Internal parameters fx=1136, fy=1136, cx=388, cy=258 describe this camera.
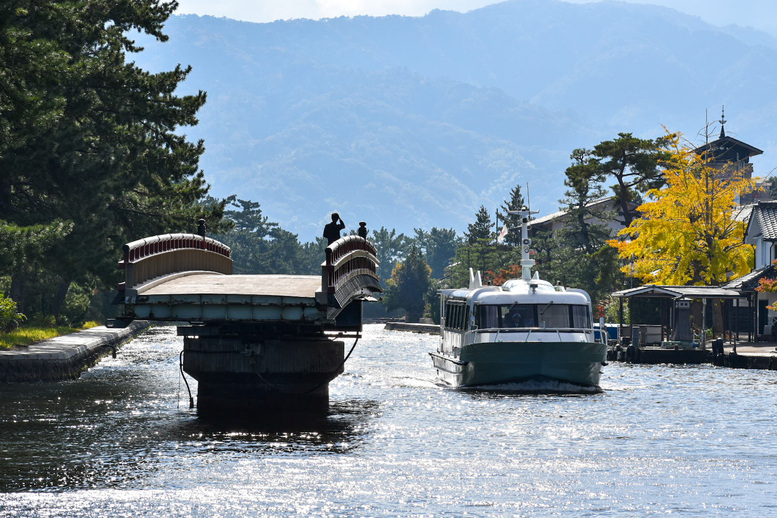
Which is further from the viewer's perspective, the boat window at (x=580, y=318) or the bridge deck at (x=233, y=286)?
the boat window at (x=580, y=318)

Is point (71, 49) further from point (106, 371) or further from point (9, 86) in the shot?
point (9, 86)

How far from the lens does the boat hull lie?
121 feet

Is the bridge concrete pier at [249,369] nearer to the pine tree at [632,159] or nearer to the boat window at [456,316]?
the boat window at [456,316]

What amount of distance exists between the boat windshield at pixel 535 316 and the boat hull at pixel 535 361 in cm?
133

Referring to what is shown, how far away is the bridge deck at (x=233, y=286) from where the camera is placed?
94.5 feet

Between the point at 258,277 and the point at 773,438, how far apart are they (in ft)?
52.1

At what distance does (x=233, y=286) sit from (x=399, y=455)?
8.99m

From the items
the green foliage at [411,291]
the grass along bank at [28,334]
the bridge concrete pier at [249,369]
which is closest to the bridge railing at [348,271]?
the bridge concrete pier at [249,369]

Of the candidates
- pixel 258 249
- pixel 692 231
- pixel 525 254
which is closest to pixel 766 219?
pixel 692 231

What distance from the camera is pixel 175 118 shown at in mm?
51562

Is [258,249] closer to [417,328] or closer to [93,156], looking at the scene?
[417,328]

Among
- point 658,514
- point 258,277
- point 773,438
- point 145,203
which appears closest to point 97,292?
point 145,203

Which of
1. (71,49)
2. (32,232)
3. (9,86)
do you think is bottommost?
(32,232)

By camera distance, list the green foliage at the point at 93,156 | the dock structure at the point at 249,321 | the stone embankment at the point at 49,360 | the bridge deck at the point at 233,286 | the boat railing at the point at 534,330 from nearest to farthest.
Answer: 1. the dock structure at the point at 249,321
2. the bridge deck at the point at 233,286
3. the stone embankment at the point at 49,360
4. the boat railing at the point at 534,330
5. the green foliage at the point at 93,156
